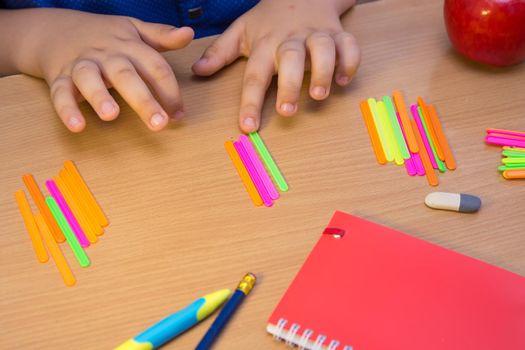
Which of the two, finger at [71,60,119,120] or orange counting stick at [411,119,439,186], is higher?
finger at [71,60,119,120]

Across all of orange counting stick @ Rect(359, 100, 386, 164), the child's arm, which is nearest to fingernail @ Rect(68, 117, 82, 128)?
the child's arm

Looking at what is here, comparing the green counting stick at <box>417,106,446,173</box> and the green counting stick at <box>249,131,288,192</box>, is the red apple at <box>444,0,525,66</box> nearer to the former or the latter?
the green counting stick at <box>417,106,446,173</box>

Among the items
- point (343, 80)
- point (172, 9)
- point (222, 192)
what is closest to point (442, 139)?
point (343, 80)

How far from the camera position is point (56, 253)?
562 millimetres

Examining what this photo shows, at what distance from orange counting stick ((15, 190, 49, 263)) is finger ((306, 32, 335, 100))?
0.35 m

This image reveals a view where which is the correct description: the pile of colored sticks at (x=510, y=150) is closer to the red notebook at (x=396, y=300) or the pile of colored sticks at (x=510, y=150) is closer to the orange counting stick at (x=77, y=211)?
the red notebook at (x=396, y=300)

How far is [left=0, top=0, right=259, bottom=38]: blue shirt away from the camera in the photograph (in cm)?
93

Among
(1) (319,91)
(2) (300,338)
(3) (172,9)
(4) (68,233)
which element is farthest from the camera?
(3) (172,9)

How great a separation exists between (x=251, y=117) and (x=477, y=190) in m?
0.27

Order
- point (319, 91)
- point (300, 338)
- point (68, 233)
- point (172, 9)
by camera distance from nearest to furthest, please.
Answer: point (300, 338) → point (68, 233) → point (319, 91) → point (172, 9)

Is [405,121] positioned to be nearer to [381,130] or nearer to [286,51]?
[381,130]

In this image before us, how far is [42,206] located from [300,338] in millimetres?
315

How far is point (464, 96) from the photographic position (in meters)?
0.70

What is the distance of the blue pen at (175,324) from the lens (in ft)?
1.55
